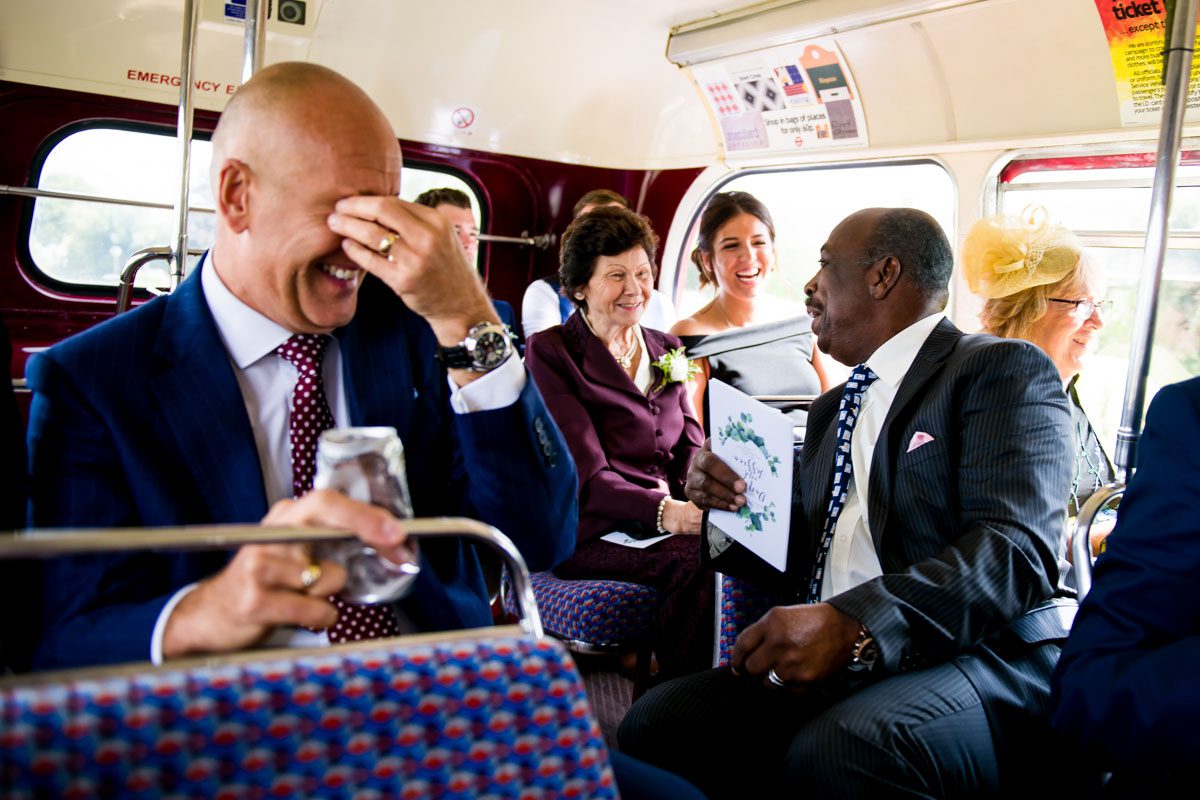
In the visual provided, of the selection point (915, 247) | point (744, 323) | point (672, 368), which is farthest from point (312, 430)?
point (744, 323)

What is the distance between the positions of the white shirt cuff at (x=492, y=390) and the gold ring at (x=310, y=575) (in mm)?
631

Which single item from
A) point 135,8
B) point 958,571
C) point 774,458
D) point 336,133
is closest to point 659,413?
point 774,458

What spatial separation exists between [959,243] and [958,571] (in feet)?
9.64

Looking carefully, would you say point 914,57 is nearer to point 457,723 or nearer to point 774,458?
point 774,458

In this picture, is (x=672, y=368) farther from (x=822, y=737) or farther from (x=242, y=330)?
(x=242, y=330)

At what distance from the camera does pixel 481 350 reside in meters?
1.71

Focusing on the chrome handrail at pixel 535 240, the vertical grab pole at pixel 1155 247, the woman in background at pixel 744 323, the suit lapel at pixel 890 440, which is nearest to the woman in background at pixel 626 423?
the woman in background at pixel 744 323

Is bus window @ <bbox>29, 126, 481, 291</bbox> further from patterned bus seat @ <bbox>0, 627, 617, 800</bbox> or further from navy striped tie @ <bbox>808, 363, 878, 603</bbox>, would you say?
patterned bus seat @ <bbox>0, 627, 617, 800</bbox>

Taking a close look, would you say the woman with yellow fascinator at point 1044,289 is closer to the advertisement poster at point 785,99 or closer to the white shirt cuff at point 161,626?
the advertisement poster at point 785,99

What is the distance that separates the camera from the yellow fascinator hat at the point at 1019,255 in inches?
124

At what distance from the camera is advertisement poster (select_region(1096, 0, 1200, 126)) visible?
11.8ft

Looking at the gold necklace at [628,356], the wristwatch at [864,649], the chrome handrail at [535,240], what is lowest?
the wristwatch at [864,649]

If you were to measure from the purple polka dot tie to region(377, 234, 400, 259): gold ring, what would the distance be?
0.25m

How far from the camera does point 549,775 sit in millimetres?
1029
